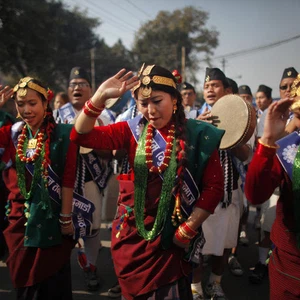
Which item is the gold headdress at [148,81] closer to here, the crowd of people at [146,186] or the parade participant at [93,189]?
the crowd of people at [146,186]

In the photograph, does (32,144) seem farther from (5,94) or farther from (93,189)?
(93,189)

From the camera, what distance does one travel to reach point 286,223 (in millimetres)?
2008

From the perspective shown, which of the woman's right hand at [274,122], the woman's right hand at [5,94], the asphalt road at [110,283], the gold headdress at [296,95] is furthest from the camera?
the asphalt road at [110,283]

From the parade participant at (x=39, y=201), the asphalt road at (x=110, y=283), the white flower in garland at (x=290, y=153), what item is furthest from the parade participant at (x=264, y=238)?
the parade participant at (x=39, y=201)

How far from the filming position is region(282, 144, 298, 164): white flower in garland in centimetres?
192

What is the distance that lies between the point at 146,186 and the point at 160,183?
0.32 feet

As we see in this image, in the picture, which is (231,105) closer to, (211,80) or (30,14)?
(211,80)

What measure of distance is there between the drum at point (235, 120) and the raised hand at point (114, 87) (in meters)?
1.07

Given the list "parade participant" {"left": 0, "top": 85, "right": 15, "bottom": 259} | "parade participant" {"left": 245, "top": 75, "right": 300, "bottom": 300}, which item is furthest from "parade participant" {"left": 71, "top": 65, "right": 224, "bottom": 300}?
"parade participant" {"left": 0, "top": 85, "right": 15, "bottom": 259}

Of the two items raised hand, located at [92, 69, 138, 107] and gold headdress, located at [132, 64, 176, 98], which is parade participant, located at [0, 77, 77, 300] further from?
gold headdress, located at [132, 64, 176, 98]

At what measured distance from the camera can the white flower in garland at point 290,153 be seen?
1.92m

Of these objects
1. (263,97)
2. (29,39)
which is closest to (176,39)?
(29,39)

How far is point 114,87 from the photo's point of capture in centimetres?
216

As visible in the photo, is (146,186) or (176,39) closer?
(146,186)
